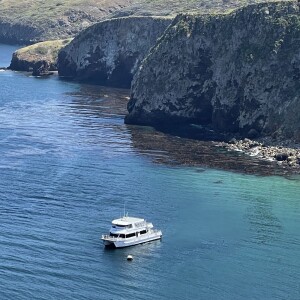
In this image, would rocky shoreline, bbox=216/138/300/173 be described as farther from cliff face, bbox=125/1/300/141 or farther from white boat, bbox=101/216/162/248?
white boat, bbox=101/216/162/248

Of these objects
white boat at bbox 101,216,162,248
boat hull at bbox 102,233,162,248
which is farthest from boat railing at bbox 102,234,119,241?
boat hull at bbox 102,233,162,248

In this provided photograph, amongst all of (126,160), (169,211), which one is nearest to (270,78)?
(126,160)

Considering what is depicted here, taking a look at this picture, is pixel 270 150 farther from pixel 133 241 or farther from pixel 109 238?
pixel 109 238

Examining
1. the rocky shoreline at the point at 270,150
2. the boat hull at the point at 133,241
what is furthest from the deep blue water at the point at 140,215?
the rocky shoreline at the point at 270,150

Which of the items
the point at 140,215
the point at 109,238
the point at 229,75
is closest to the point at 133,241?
the point at 109,238

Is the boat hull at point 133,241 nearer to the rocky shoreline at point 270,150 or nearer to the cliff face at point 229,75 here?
the rocky shoreline at point 270,150
